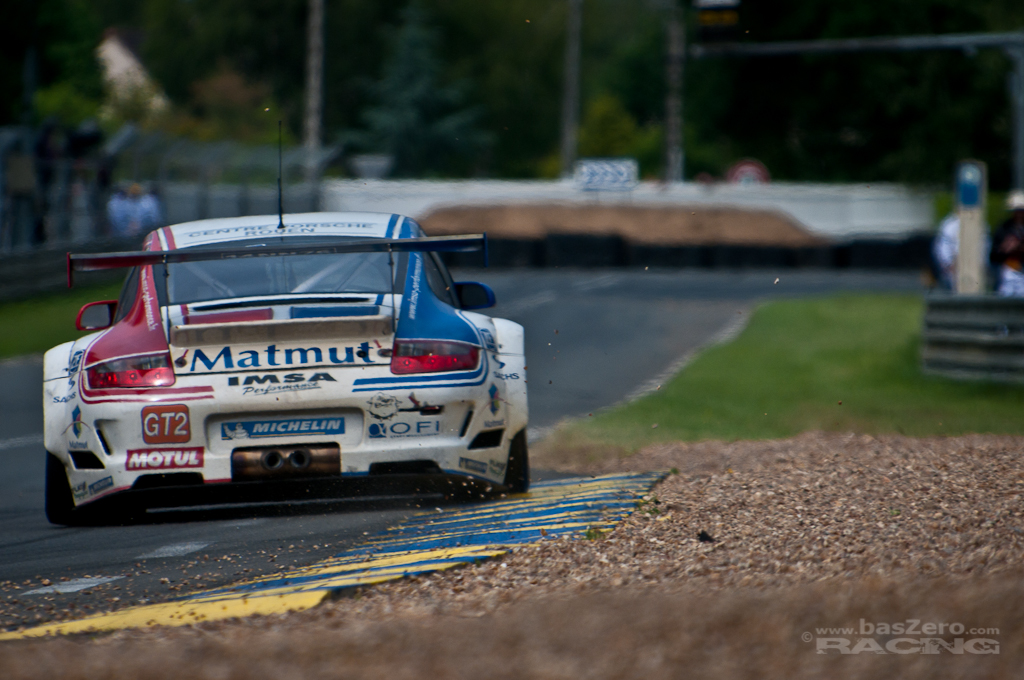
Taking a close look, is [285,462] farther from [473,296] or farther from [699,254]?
[699,254]

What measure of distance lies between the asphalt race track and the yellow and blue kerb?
0.62 ft

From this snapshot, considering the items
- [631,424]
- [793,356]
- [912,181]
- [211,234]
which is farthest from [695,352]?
[912,181]

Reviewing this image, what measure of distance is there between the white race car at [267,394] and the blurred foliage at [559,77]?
90.4ft

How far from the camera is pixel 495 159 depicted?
7906 cm

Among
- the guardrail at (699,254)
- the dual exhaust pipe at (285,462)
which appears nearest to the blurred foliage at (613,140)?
the guardrail at (699,254)

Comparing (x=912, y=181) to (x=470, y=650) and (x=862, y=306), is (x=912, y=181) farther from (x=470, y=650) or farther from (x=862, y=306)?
(x=470, y=650)

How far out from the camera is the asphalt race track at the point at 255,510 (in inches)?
212

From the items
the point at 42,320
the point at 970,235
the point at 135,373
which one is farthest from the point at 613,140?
the point at 135,373

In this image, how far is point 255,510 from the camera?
23.6 ft

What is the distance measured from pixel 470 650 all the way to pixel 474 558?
59.1 inches

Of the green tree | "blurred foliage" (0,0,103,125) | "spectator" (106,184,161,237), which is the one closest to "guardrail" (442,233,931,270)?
"spectator" (106,184,161,237)

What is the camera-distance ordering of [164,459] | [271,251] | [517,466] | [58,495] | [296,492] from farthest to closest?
[296,492] → [517,466] → [58,495] → [271,251] → [164,459]

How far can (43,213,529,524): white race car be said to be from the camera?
6.25m

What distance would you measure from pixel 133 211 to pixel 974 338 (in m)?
18.6
